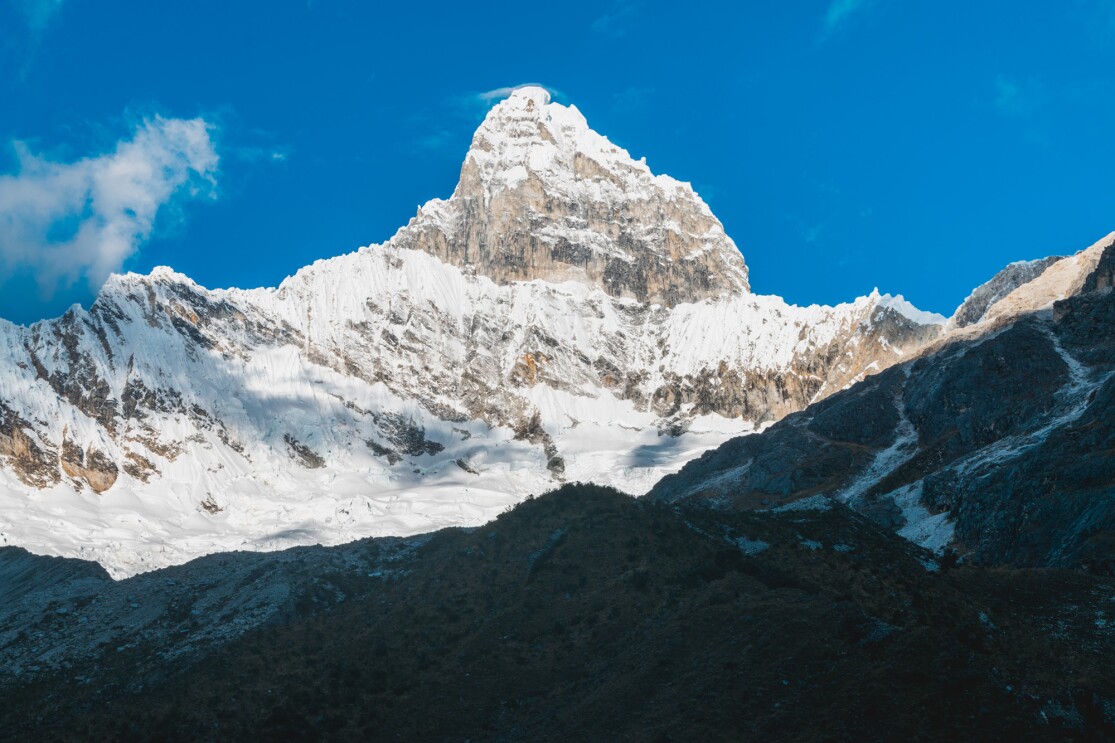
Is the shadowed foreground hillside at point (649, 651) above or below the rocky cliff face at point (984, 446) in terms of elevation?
below

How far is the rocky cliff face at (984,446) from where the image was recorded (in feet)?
184

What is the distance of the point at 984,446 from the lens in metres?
83.8

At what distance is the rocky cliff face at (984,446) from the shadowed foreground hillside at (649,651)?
1513 cm

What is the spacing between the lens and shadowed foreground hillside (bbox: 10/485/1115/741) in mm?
24484

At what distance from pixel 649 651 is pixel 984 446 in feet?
205

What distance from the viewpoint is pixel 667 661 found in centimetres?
2972

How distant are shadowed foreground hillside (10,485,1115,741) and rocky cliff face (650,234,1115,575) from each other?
15.1 meters

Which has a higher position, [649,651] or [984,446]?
[984,446]

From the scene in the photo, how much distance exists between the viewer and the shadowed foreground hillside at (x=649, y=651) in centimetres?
2448

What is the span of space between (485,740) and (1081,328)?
8577 centimetres

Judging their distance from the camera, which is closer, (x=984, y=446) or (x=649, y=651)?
(x=649, y=651)

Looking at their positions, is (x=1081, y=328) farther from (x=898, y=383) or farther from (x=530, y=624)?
(x=530, y=624)

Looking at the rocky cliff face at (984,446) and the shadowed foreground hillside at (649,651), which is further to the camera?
the rocky cliff face at (984,446)

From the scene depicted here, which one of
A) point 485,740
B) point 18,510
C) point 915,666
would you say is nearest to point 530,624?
point 485,740
